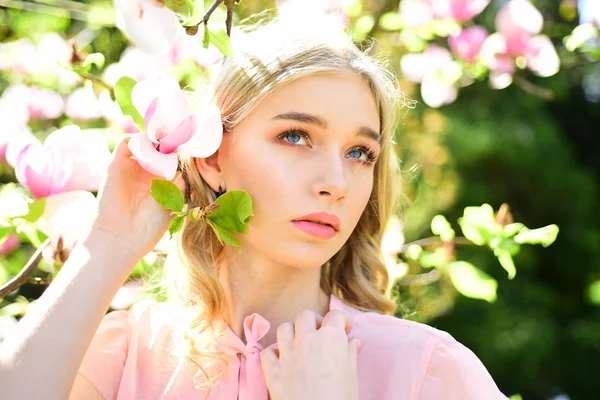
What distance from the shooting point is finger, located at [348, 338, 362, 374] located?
1.29m

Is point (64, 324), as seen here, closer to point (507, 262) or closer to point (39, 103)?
point (507, 262)

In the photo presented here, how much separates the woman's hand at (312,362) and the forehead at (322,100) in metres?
0.33

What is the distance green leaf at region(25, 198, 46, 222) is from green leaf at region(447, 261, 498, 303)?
811mm

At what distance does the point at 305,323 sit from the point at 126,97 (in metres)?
0.46

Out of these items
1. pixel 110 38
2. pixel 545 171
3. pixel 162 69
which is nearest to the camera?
pixel 162 69

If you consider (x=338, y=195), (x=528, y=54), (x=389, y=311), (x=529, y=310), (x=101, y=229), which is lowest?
(x=529, y=310)

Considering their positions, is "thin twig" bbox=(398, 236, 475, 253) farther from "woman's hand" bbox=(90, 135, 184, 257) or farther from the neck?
"woman's hand" bbox=(90, 135, 184, 257)

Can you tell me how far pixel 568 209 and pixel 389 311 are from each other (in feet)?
14.8

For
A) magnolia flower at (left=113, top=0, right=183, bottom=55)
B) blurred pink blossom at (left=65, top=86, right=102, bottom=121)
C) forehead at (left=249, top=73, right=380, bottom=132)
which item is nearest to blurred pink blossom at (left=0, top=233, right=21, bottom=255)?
blurred pink blossom at (left=65, top=86, right=102, bottom=121)

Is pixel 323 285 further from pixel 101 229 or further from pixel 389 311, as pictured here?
pixel 101 229

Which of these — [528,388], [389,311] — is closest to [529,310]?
[528,388]

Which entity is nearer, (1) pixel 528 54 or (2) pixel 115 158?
(2) pixel 115 158

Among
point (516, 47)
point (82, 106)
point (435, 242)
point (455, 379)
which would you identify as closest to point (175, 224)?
point (455, 379)

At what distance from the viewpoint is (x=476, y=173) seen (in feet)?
18.4
